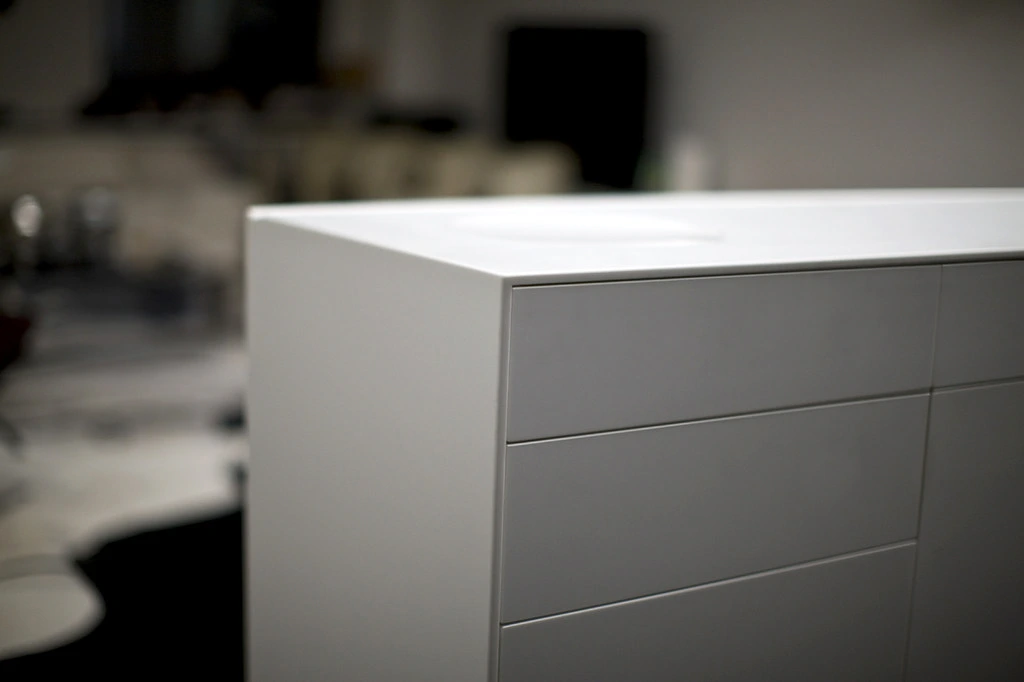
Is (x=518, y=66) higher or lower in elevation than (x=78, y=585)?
higher

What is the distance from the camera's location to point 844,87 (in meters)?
4.97

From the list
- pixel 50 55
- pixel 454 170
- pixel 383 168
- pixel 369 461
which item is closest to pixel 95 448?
pixel 454 170

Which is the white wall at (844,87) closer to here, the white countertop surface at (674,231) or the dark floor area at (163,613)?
the white countertop surface at (674,231)

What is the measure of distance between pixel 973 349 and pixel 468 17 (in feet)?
21.8

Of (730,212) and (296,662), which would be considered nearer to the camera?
(296,662)

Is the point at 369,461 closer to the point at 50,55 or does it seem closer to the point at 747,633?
the point at 747,633

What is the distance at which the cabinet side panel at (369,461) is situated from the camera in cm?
139

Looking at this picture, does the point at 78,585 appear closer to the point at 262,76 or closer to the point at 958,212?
the point at 958,212

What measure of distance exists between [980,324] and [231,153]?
6730 millimetres

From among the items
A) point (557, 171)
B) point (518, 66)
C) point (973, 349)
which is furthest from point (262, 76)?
point (973, 349)

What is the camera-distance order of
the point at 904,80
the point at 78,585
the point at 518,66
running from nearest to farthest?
the point at 78,585 → the point at 904,80 → the point at 518,66

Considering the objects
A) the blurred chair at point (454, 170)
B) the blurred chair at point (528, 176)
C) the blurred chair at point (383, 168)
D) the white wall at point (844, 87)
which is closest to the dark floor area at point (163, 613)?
the blurred chair at point (528, 176)

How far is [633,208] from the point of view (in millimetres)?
2234

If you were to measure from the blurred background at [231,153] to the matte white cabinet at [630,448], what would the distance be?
100 cm
